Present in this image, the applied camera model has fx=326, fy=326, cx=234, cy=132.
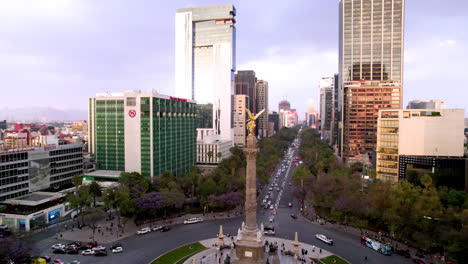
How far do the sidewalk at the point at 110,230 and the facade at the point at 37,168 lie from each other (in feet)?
65.1

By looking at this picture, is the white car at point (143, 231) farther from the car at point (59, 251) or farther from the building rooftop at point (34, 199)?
the building rooftop at point (34, 199)

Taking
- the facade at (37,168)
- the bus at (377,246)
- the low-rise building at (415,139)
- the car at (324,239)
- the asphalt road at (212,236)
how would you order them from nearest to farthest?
1. the asphalt road at (212,236)
2. the bus at (377,246)
3. the car at (324,239)
4. the facade at (37,168)
5. the low-rise building at (415,139)

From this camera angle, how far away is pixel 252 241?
55.1 metres

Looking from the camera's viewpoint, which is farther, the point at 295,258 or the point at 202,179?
the point at 202,179

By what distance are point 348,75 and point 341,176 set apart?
88.3 m

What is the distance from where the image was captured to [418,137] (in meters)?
91.3

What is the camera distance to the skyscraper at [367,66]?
145375mm

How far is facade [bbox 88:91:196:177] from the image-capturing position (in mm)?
106062

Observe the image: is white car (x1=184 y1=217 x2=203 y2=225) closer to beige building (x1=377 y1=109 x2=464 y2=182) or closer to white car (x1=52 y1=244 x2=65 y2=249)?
white car (x1=52 y1=244 x2=65 y2=249)

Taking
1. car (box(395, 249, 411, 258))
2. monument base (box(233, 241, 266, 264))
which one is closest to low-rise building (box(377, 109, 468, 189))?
car (box(395, 249, 411, 258))

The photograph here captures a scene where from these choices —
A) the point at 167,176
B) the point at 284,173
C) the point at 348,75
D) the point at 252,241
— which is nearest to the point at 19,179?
the point at 167,176

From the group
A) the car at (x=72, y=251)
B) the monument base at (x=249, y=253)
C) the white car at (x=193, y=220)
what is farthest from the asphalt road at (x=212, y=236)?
the monument base at (x=249, y=253)

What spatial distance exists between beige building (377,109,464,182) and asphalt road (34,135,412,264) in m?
32.2

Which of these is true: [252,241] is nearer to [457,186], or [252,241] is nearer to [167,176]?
[167,176]
